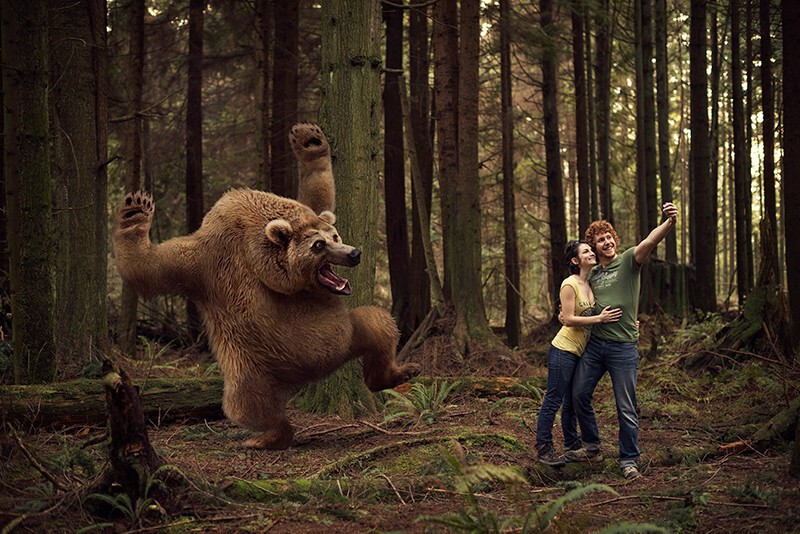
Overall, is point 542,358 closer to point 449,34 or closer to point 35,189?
point 449,34

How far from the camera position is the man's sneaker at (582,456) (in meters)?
6.20

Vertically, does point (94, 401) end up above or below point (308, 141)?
below

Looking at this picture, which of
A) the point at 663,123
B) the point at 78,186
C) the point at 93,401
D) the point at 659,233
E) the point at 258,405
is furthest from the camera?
the point at 663,123

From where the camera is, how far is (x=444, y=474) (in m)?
5.59

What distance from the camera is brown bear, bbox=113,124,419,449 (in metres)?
5.62

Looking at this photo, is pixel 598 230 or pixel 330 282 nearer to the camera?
pixel 330 282

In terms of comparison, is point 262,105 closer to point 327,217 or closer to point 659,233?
point 327,217

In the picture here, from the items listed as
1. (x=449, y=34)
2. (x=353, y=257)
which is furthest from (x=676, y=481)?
(x=449, y=34)

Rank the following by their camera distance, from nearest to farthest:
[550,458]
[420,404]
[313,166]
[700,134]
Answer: [550,458]
[313,166]
[420,404]
[700,134]

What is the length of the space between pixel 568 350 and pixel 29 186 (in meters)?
4.77

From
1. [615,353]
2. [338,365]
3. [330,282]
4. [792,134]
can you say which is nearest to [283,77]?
[792,134]

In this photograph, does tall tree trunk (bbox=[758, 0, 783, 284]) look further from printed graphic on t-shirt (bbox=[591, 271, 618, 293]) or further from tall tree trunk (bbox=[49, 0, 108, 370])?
tall tree trunk (bbox=[49, 0, 108, 370])

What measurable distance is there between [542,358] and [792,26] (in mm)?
6720

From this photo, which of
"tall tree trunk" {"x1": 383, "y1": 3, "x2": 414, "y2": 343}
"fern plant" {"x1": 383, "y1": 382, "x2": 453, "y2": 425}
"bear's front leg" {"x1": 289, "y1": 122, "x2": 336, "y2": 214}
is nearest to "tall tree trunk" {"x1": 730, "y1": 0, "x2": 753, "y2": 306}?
"tall tree trunk" {"x1": 383, "y1": 3, "x2": 414, "y2": 343}
